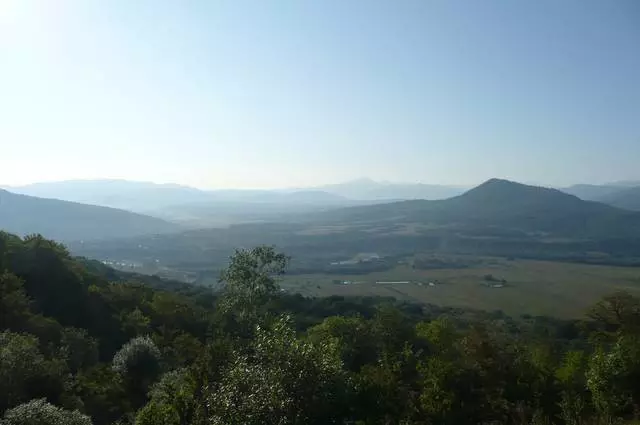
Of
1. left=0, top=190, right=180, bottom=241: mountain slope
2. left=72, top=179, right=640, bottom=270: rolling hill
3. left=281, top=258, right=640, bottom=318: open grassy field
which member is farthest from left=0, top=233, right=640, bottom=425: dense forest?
left=0, top=190, right=180, bottom=241: mountain slope

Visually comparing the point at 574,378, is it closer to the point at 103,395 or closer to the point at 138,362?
the point at 103,395

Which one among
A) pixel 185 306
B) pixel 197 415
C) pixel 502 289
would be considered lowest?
pixel 502 289

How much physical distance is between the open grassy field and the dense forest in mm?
47035

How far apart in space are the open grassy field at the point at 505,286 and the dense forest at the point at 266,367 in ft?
154

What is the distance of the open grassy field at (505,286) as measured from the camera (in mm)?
74000

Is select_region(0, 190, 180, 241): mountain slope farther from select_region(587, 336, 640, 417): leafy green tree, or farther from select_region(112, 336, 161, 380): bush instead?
select_region(587, 336, 640, 417): leafy green tree

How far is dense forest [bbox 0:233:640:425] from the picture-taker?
12.6m

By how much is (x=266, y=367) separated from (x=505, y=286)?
82.7m

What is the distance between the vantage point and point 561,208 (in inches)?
7411

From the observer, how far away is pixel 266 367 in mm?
12656

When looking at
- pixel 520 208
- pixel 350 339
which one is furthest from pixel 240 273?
pixel 520 208

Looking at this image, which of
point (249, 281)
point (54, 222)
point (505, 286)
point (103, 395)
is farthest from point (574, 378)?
point (54, 222)

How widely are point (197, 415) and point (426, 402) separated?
8553 millimetres

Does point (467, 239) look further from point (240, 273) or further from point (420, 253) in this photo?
point (240, 273)
